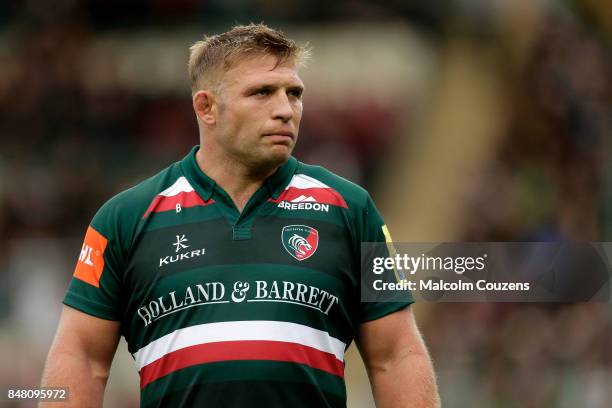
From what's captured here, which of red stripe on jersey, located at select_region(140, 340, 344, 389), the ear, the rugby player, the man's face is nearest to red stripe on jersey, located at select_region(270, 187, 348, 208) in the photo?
the rugby player

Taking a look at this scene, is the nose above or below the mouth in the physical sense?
above

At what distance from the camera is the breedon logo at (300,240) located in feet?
12.4

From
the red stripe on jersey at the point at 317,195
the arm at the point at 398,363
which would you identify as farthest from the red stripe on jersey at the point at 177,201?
the arm at the point at 398,363

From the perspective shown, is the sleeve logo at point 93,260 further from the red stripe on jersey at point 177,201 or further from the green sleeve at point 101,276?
the red stripe on jersey at point 177,201

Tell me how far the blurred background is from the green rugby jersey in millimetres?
5318

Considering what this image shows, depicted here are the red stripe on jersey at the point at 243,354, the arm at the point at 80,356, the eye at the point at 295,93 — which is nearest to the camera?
the red stripe on jersey at the point at 243,354

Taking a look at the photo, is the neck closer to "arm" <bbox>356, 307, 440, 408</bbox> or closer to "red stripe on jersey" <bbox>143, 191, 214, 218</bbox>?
"red stripe on jersey" <bbox>143, 191, 214, 218</bbox>

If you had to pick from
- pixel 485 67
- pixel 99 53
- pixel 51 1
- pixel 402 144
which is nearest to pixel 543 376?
pixel 402 144

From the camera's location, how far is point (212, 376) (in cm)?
365

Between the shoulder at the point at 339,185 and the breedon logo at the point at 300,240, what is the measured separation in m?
0.17

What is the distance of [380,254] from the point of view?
12.6 feet

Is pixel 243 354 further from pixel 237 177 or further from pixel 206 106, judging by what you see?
pixel 206 106

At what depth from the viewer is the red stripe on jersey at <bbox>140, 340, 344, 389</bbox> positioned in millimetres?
3658

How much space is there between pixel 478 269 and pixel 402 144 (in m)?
7.40
